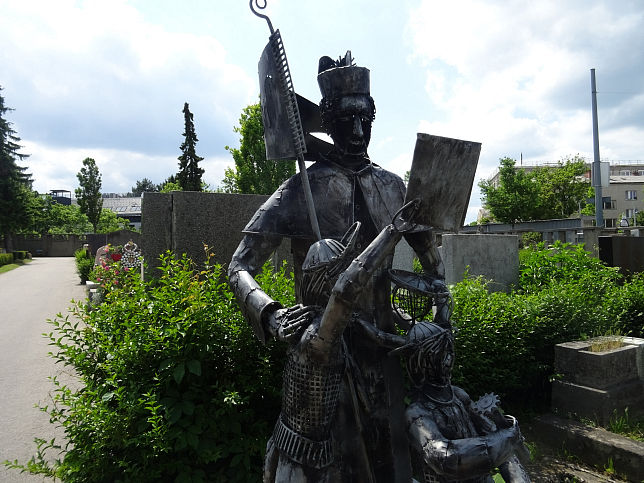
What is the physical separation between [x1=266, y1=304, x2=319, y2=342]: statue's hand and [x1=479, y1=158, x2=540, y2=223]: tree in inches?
1413

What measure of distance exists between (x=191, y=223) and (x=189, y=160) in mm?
33381

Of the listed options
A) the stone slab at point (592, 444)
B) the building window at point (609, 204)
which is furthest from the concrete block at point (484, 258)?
the building window at point (609, 204)

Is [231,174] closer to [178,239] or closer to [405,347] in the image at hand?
[178,239]

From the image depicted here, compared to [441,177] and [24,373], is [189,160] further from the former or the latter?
[441,177]

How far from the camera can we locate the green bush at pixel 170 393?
3328mm

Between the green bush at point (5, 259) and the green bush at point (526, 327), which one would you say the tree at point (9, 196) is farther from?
the green bush at point (526, 327)

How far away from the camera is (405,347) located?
1.93 m

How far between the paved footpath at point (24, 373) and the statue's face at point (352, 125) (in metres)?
4.34

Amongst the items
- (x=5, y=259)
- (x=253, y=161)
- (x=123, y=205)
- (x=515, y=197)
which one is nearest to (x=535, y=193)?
(x=515, y=197)

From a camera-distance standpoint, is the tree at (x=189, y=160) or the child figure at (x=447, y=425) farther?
the tree at (x=189, y=160)

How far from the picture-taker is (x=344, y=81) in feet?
7.45

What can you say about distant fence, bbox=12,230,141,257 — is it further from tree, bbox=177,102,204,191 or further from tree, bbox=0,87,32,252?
tree, bbox=177,102,204,191

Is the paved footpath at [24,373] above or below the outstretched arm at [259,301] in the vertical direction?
below

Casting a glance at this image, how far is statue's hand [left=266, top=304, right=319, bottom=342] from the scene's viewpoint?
1.80 m
